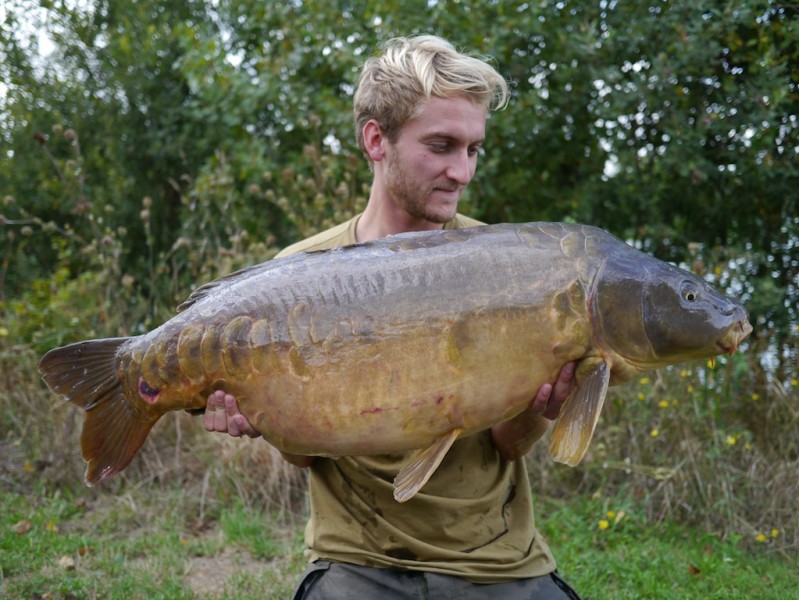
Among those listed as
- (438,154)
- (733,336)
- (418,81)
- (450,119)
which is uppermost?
(418,81)

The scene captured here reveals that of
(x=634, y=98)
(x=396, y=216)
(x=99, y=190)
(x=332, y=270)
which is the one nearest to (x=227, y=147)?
(x=99, y=190)

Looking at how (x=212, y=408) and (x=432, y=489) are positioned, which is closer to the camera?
(x=212, y=408)

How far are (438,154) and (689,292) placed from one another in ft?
3.00

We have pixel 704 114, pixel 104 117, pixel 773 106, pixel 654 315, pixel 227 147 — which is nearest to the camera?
pixel 654 315

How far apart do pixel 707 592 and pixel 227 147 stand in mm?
5071

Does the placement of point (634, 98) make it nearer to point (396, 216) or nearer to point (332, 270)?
point (396, 216)

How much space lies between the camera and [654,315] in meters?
2.12

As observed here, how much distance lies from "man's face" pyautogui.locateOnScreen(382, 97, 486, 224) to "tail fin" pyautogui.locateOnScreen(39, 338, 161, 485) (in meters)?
0.98

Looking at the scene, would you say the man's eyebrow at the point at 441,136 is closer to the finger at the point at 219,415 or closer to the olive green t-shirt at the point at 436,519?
the olive green t-shirt at the point at 436,519

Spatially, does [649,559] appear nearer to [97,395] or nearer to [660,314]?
[660,314]

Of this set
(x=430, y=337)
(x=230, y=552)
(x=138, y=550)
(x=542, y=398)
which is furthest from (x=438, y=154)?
(x=138, y=550)

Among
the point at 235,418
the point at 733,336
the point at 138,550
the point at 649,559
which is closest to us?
the point at 733,336

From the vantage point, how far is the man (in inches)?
99.4

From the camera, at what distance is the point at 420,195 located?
2.73m
